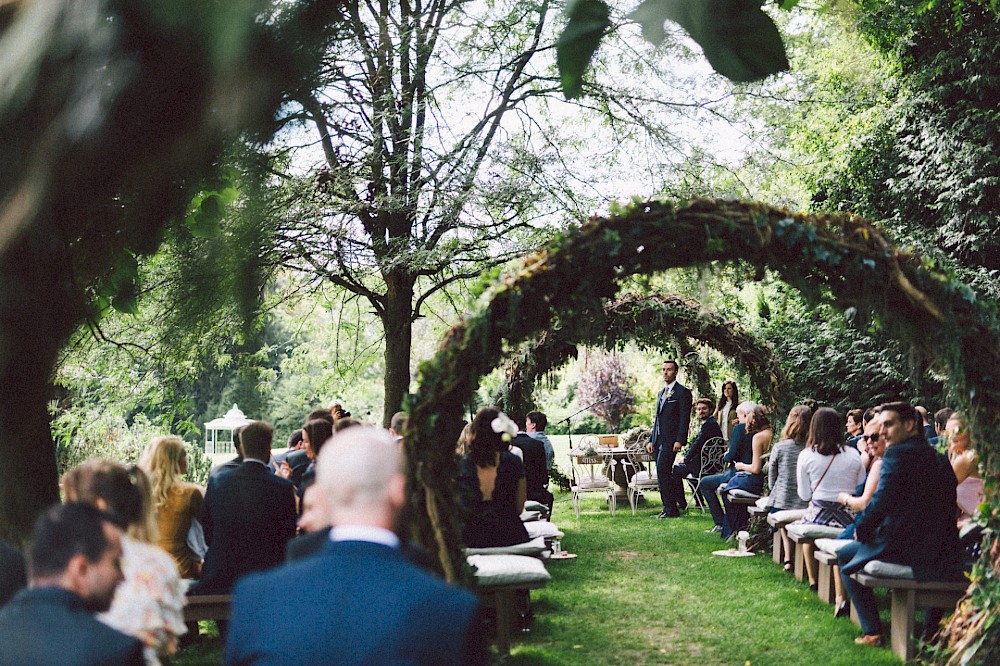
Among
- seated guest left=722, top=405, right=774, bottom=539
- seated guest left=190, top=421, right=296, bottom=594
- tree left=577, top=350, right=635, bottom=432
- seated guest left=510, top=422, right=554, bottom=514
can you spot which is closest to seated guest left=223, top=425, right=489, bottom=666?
seated guest left=190, top=421, right=296, bottom=594

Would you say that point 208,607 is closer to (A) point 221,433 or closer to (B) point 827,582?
(B) point 827,582

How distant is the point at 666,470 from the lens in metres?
14.1

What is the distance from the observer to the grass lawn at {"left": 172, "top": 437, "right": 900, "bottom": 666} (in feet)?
21.9

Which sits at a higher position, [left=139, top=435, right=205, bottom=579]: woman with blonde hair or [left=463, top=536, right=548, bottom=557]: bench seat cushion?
[left=139, top=435, right=205, bottom=579]: woman with blonde hair

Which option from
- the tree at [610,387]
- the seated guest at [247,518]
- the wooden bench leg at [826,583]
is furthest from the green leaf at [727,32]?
the tree at [610,387]

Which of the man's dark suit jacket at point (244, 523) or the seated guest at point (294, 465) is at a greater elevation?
the seated guest at point (294, 465)

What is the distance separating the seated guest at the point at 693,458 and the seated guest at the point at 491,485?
6577mm

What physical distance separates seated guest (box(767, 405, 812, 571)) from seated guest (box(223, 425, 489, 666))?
7.85 m

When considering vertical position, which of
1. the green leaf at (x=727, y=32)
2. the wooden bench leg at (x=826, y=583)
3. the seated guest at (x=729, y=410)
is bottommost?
the wooden bench leg at (x=826, y=583)

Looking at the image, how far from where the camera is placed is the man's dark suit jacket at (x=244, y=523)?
593 cm

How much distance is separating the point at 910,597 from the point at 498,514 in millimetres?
2994

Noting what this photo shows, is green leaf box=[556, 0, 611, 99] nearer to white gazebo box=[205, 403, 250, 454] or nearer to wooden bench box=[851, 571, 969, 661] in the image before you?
wooden bench box=[851, 571, 969, 661]

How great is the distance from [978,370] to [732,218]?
1634mm

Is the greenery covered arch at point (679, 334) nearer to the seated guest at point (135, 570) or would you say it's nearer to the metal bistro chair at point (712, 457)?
the metal bistro chair at point (712, 457)
